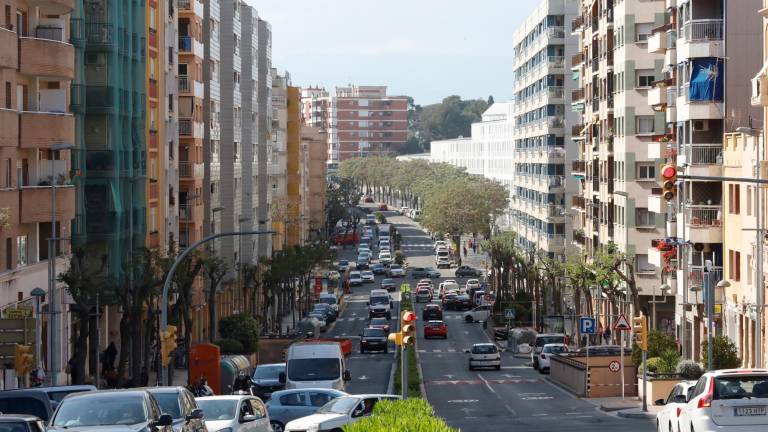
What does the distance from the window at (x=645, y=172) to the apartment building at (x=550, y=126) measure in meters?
34.8

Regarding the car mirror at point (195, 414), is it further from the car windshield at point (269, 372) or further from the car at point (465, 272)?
the car at point (465, 272)

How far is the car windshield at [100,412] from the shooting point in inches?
947

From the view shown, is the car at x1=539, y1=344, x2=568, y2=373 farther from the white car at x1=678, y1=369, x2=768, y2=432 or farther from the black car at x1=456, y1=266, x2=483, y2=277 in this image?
the black car at x1=456, y1=266, x2=483, y2=277

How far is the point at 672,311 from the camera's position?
285 feet

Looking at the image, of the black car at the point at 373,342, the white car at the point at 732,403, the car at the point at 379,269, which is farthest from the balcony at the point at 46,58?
the car at the point at 379,269

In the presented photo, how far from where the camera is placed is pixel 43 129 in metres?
53.3

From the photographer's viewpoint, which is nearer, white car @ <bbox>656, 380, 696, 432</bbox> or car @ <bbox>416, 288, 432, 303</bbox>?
white car @ <bbox>656, 380, 696, 432</bbox>

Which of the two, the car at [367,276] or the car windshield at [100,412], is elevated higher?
the car windshield at [100,412]

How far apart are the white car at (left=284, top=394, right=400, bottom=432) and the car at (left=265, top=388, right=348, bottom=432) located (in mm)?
2099

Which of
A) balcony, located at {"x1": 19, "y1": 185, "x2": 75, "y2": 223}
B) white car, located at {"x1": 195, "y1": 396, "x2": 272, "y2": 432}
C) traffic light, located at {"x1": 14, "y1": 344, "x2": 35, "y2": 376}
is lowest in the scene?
white car, located at {"x1": 195, "y1": 396, "x2": 272, "y2": 432}

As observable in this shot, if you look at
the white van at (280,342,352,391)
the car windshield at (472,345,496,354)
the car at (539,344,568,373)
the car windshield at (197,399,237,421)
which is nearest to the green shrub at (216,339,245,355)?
the car windshield at (472,345,496,354)

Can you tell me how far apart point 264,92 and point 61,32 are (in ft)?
240

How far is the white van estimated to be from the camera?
46.7 meters

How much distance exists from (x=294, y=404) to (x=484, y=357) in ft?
122
